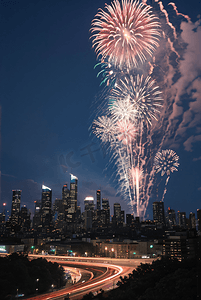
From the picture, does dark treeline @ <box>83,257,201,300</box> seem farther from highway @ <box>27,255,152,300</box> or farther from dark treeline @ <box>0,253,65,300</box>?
dark treeline @ <box>0,253,65,300</box>

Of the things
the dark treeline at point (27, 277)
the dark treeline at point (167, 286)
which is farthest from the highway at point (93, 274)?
the dark treeline at point (167, 286)

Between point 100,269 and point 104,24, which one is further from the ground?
point 104,24

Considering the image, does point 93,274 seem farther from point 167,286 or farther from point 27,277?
point 167,286

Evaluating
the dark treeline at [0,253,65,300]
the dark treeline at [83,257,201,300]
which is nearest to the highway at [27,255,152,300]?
the dark treeline at [0,253,65,300]

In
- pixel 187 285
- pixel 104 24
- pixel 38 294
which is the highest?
pixel 104 24

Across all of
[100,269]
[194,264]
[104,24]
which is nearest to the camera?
[194,264]

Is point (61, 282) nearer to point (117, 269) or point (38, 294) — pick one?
point (38, 294)

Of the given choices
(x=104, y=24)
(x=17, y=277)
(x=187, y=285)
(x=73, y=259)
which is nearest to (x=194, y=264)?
(x=187, y=285)
